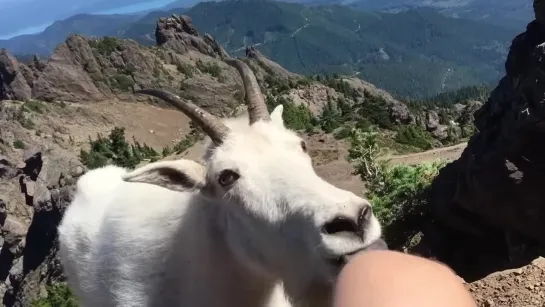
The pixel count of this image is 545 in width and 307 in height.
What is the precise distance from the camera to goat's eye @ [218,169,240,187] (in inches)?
178

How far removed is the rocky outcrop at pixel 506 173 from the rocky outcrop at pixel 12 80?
72.5 meters

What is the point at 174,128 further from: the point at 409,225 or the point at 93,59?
the point at 409,225

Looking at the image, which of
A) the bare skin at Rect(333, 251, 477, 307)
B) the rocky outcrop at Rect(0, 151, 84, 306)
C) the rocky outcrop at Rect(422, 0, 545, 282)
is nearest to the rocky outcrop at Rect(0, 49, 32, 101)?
the rocky outcrop at Rect(0, 151, 84, 306)

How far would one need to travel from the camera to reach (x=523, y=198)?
803 inches

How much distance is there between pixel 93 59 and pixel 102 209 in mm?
Result: 87561

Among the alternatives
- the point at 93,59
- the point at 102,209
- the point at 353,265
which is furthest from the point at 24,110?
the point at 353,265

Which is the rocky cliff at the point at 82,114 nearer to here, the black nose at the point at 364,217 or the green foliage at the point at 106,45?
the green foliage at the point at 106,45

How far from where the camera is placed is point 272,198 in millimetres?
4199

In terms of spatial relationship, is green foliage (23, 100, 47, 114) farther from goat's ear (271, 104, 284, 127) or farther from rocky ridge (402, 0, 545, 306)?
goat's ear (271, 104, 284, 127)

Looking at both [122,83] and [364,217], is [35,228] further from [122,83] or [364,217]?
[122,83]

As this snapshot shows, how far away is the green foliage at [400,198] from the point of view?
82.3 feet

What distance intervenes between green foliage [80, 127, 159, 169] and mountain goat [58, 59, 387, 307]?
4567 centimetres

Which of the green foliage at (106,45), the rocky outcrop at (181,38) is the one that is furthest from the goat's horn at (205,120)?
the rocky outcrop at (181,38)

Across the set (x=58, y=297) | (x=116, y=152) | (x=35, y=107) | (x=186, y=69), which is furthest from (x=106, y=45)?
(x=58, y=297)
